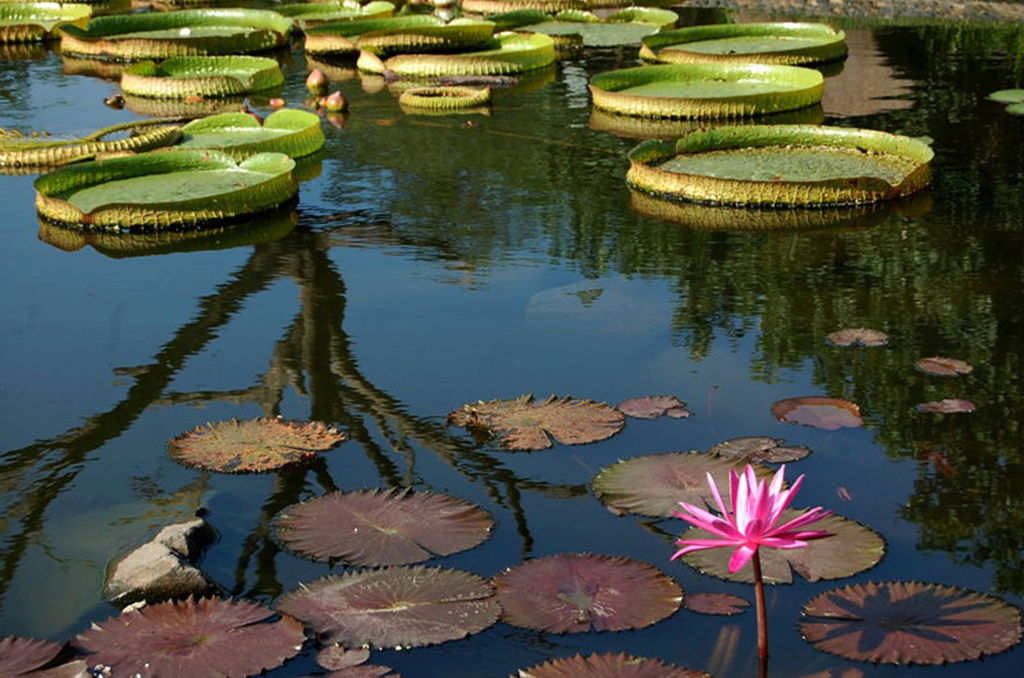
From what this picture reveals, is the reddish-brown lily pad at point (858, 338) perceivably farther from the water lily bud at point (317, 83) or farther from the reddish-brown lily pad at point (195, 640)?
the water lily bud at point (317, 83)

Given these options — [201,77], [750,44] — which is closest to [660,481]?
[201,77]

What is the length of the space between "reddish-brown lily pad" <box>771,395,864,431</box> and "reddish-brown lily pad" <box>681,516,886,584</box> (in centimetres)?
67

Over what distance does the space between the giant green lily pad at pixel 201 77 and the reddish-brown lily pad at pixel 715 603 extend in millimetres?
6947

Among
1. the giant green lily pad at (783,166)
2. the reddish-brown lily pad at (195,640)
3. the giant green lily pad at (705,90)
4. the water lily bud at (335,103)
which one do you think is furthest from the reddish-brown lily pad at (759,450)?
the water lily bud at (335,103)

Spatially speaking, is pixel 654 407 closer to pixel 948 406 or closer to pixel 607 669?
pixel 948 406

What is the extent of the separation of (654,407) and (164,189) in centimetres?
309

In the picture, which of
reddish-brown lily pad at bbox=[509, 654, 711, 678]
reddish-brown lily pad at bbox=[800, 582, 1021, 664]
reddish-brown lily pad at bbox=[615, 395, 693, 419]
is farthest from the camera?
reddish-brown lily pad at bbox=[615, 395, 693, 419]

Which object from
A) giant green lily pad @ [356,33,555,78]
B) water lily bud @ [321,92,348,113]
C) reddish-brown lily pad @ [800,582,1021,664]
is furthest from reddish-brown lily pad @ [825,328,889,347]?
giant green lily pad @ [356,33,555,78]

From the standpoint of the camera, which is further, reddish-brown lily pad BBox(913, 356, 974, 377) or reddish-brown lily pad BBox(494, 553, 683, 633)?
→ reddish-brown lily pad BBox(913, 356, 974, 377)

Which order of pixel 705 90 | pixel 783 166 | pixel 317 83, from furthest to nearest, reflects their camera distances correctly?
pixel 317 83 → pixel 705 90 → pixel 783 166

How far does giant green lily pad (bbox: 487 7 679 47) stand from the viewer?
11.4 meters

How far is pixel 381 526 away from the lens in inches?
124

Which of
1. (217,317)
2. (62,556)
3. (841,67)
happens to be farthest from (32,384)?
(841,67)

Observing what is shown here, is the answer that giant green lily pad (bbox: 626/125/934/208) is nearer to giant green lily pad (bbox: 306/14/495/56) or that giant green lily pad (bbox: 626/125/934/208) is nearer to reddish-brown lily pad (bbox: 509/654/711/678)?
reddish-brown lily pad (bbox: 509/654/711/678)
